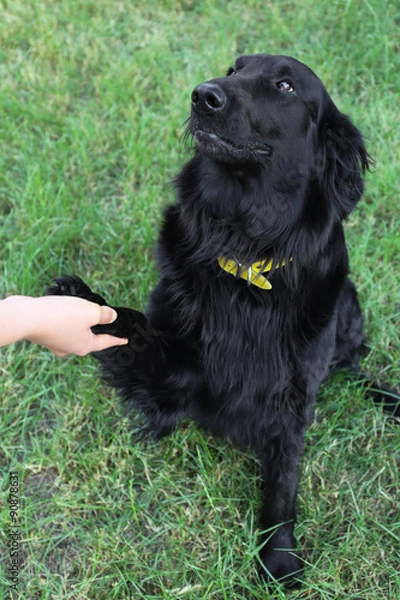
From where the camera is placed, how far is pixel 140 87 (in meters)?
3.55

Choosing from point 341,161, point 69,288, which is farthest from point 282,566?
point 341,161

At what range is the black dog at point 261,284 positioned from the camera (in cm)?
193

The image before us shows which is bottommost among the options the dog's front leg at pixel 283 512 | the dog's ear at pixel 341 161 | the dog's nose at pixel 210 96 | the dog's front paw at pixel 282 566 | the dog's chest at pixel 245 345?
the dog's front paw at pixel 282 566

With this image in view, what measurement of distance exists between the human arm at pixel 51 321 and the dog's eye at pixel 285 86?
3.06 feet

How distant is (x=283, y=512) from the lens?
2.11m

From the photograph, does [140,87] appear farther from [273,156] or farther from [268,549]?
[268,549]

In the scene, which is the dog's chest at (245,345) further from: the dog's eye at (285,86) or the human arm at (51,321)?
the dog's eye at (285,86)

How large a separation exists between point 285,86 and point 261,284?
65cm

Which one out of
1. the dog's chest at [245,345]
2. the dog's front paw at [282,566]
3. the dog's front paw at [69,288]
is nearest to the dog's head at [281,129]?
the dog's chest at [245,345]

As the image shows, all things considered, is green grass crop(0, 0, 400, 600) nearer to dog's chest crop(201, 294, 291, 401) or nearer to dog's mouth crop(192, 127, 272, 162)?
dog's chest crop(201, 294, 291, 401)

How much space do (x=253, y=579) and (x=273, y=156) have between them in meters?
1.43

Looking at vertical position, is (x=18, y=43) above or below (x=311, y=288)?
above

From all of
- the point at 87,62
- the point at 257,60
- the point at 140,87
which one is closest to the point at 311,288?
the point at 257,60

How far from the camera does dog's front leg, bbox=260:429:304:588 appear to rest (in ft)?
6.93
